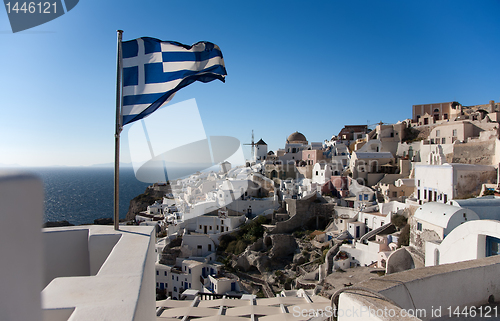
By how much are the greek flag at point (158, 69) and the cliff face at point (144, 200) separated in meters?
30.8

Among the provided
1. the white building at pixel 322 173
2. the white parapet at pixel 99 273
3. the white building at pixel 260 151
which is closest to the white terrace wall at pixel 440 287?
the white parapet at pixel 99 273

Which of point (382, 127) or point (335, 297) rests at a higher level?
point (382, 127)

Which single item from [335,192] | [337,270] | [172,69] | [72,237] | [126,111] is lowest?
[337,270]

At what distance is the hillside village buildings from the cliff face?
6.25 meters

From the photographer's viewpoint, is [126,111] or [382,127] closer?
[126,111]

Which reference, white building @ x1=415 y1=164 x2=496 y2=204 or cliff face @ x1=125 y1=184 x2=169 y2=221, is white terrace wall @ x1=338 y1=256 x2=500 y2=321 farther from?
cliff face @ x1=125 y1=184 x2=169 y2=221

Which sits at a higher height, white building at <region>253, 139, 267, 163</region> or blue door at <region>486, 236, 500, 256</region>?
white building at <region>253, 139, 267, 163</region>

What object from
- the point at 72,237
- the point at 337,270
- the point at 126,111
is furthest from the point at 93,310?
the point at 337,270

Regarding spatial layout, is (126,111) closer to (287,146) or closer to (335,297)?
(335,297)

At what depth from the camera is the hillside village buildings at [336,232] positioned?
2.39 metres

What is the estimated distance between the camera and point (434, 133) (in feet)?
69.8

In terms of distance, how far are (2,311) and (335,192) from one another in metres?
21.3

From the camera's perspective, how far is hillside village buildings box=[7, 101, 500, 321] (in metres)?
2.39

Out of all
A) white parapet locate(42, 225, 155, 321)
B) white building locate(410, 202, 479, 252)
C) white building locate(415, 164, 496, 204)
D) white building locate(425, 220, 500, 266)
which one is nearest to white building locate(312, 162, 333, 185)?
white building locate(415, 164, 496, 204)
